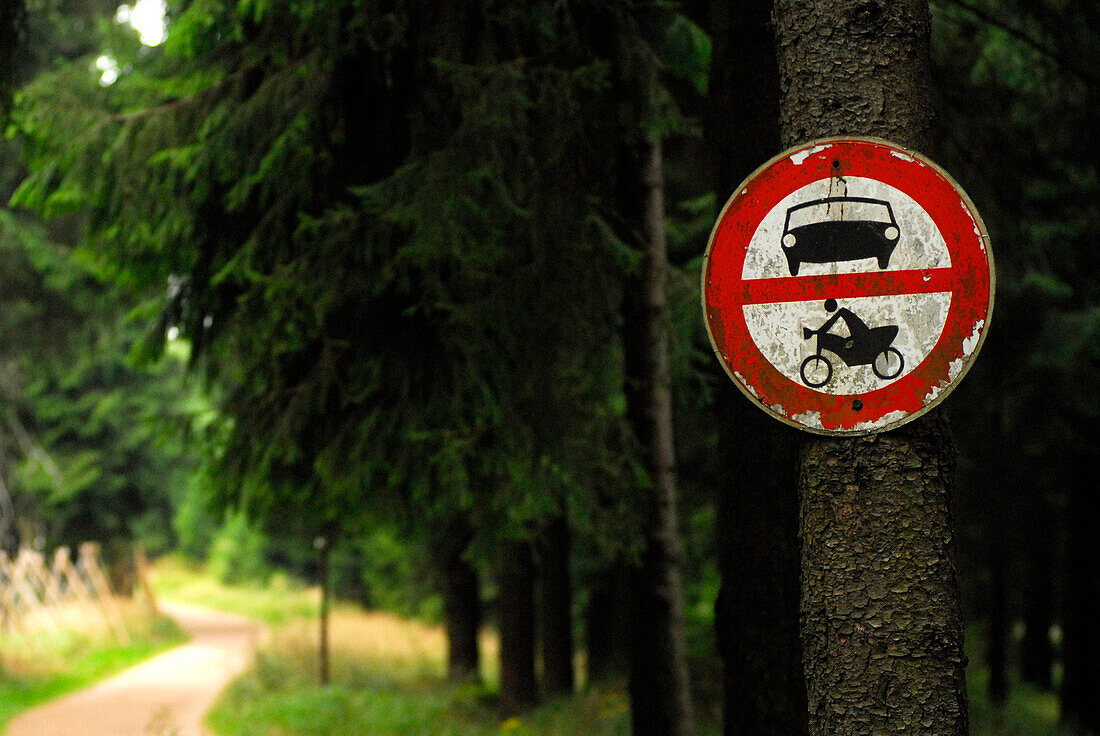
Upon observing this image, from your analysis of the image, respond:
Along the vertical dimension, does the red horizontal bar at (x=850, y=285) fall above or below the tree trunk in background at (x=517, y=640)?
above

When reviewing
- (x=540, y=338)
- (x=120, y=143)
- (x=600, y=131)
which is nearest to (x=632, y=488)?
(x=540, y=338)

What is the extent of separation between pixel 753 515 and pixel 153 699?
12280 mm

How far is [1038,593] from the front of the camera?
58.5 feet

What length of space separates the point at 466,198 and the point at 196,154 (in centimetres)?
213

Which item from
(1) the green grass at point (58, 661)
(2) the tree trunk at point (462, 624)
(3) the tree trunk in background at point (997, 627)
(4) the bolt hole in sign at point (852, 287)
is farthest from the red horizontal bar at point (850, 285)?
(3) the tree trunk in background at point (997, 627)

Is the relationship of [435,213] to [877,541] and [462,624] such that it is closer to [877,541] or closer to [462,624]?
[877,541]

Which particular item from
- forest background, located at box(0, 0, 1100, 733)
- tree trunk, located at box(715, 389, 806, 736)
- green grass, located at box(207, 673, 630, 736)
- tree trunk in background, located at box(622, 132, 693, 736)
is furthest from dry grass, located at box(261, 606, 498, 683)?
tree trunk, located at box(715, 389, 806, 736)

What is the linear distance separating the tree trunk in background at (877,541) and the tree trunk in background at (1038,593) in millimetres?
14695

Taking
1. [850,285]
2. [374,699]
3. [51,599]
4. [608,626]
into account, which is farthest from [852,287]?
[51,599]

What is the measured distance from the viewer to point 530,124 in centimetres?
616

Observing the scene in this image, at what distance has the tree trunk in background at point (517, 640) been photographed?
39.7 ft

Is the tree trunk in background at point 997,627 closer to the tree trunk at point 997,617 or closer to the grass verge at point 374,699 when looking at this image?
the tree trunk at point 997,617

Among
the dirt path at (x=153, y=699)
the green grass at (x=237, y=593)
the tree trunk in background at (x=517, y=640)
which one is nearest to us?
the dirt path at (x=153, y=699)

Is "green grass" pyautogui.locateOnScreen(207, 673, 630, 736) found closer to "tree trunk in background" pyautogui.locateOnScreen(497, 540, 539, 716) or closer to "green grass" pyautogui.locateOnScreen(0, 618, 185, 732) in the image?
"tree trunk in background" pyautogui.locateOnScreen(497, 540, 539, 716)
